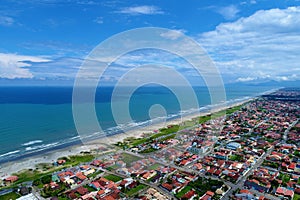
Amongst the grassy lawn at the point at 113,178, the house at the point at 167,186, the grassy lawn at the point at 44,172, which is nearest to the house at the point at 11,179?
the grassy lawn at the point at 44,172

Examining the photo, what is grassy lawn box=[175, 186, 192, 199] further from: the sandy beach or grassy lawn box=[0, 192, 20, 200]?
the sandy beach

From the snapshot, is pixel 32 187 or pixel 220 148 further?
pixel 220 148

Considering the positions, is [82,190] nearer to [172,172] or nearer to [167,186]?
[167,186]

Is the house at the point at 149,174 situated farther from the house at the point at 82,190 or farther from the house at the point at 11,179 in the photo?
the house at the point at 11,179

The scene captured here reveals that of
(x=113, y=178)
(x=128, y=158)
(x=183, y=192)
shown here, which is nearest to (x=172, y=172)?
(x=183, y=192)

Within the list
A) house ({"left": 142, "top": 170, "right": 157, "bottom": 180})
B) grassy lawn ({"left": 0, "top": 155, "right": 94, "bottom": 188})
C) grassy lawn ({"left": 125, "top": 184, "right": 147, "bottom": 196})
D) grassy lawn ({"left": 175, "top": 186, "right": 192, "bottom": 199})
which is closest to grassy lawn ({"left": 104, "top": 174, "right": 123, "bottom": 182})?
house ({"left": 142, "top": 170, "right": 157, "bottom": 180})

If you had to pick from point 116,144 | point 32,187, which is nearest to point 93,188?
point 32,187

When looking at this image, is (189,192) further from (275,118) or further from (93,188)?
(275,118)

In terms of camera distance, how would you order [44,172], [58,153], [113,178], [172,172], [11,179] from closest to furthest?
[11,179]
[113,178]
[172,172]
[44,172]
[58,153]
